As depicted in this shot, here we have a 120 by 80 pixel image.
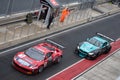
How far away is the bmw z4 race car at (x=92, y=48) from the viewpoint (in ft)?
91.4

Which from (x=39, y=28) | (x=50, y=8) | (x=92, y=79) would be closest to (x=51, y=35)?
(x=39, y=28)

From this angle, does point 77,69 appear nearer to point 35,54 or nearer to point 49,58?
point 49,58

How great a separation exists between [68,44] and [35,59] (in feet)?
26.2

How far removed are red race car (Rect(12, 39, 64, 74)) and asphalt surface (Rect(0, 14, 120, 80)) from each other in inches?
17.7

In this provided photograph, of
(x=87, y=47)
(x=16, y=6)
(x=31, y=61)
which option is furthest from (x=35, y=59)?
(x=16, y=6)

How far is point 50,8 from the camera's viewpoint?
33.6m

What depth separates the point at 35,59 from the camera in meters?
22.9

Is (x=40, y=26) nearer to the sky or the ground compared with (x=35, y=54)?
nearer to the ground

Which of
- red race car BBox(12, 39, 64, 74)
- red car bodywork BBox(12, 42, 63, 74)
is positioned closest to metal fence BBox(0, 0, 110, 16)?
red race car BBox(12, 39, 64, 74)

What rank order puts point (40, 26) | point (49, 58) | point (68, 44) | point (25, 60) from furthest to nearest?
point (40, 26) → point (68, 44) → point (49, 58) → point (25, 60)

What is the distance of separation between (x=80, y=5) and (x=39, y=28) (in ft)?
40.0

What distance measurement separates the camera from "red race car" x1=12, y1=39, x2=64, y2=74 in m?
22.0

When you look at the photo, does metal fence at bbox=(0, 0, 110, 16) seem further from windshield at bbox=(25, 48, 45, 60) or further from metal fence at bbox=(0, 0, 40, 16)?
windshield at bbox=(25, 48, 45, 60)

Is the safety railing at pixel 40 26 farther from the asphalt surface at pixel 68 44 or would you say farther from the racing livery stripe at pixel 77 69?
the racing livery stripe at pixel 77 69
